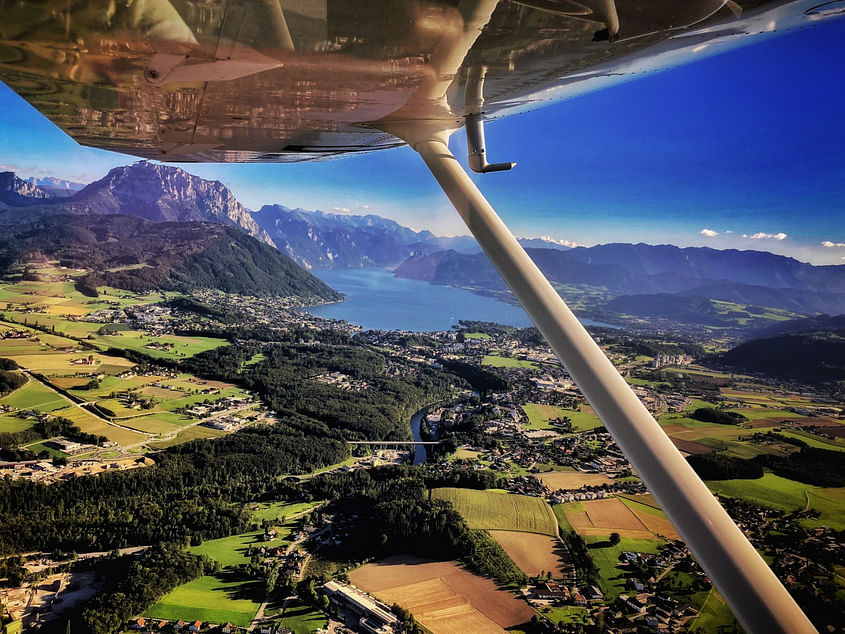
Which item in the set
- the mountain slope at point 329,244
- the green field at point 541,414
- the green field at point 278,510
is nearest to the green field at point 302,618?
the green field at point 278,510

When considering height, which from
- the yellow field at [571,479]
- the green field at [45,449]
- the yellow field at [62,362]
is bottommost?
the yellow field at [571,479]

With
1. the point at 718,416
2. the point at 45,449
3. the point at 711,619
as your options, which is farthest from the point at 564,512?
the point at 45,449

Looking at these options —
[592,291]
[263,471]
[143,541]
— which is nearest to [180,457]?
[263,471]

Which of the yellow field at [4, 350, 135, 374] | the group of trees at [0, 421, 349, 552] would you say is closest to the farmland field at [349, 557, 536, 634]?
the group of trees at [0, 421, 349, 552]

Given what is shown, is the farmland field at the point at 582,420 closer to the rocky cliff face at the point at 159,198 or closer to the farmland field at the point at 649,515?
the farmland field at the point at 649,515

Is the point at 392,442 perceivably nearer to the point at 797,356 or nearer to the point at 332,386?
the point at 332,386

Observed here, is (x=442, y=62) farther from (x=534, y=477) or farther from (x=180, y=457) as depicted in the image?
(x=180, y=457)

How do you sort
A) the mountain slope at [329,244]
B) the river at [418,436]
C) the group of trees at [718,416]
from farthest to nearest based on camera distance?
the mountain slope at [329,244] → the group of trees at [718,416] → the river at [418,436]

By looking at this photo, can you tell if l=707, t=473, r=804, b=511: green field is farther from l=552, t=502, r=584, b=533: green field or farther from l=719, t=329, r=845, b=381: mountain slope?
l=719, t=329, r=845, b=381: mountain slope
